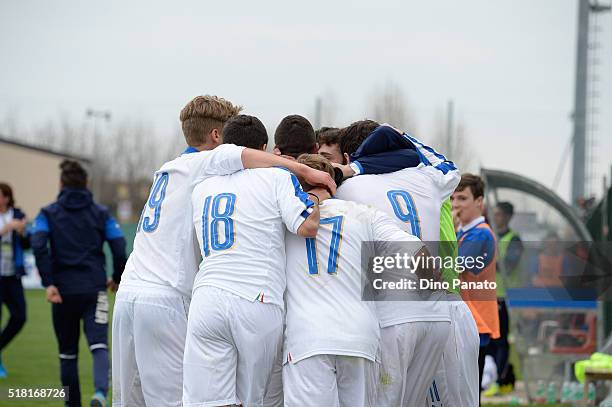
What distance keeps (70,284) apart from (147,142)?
66.0 feet

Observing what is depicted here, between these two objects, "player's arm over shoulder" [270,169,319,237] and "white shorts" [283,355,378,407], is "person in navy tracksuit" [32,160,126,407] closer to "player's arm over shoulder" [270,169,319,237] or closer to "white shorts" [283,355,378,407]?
"player's arm over shoulder" [270,169,319,237]

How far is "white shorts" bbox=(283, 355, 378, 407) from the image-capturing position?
519cm

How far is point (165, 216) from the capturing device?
606cm

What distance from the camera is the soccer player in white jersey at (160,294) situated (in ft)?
19.6

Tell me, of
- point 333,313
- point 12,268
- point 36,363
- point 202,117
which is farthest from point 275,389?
point 36,363

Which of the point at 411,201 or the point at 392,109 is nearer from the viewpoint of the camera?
the point at 411,201

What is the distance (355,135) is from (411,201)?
72 cm

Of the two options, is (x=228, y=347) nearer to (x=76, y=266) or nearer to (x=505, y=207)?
(x=76, y=266)

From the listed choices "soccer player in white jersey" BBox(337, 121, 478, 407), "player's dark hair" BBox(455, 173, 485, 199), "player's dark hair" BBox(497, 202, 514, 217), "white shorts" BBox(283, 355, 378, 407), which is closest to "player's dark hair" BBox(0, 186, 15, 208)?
"player's dark hair" BBox(497, 202, 514, 217)

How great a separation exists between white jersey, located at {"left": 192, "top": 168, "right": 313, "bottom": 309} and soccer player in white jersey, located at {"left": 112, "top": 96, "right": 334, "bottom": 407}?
1.06ft

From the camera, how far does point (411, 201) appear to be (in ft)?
19.9

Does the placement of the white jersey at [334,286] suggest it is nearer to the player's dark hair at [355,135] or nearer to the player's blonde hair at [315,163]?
the player's blonde hair at [315,163]

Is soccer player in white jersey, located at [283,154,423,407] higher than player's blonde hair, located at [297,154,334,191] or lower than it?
lower

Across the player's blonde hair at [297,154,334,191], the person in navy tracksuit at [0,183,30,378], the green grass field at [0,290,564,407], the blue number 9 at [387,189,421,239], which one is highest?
the player's blonde hair at [297,154,334,191]
